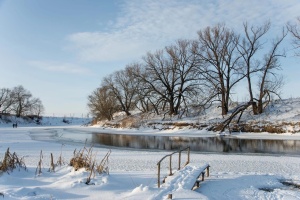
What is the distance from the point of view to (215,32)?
4275 cm

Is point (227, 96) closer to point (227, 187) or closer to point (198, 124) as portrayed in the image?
point (198, 124)

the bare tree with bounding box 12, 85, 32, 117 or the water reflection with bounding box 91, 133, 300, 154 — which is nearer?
the water reflection with bounding box 91, 133, 300, 154

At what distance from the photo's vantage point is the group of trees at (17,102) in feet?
297

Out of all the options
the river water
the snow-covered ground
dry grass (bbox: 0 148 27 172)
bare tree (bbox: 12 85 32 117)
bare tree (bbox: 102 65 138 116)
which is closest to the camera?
the snow-covered ground

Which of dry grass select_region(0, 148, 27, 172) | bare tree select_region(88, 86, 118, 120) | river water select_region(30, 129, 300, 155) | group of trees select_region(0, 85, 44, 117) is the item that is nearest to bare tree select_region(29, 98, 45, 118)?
group of trees select_region(0, 85, 44, 117)

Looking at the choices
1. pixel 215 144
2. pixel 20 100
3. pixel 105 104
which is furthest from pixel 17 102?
pixel 215 144

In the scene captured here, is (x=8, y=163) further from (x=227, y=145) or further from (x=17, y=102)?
(x=17, y=102)

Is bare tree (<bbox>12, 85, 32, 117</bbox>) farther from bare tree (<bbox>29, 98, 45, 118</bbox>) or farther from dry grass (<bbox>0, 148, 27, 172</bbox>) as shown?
dry grass (<bbox>0, 148, 27, 172</bbox>)

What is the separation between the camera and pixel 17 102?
3693 inches

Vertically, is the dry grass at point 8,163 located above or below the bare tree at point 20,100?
below

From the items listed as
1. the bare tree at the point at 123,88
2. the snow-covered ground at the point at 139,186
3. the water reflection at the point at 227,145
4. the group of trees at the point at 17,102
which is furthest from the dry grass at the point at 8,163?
the group of trees at the point at 17,102

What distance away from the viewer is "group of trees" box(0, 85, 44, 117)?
90438mm

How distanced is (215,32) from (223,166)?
31.7 meters

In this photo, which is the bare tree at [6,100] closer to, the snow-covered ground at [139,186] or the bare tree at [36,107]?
the bare tree at [36,107]
